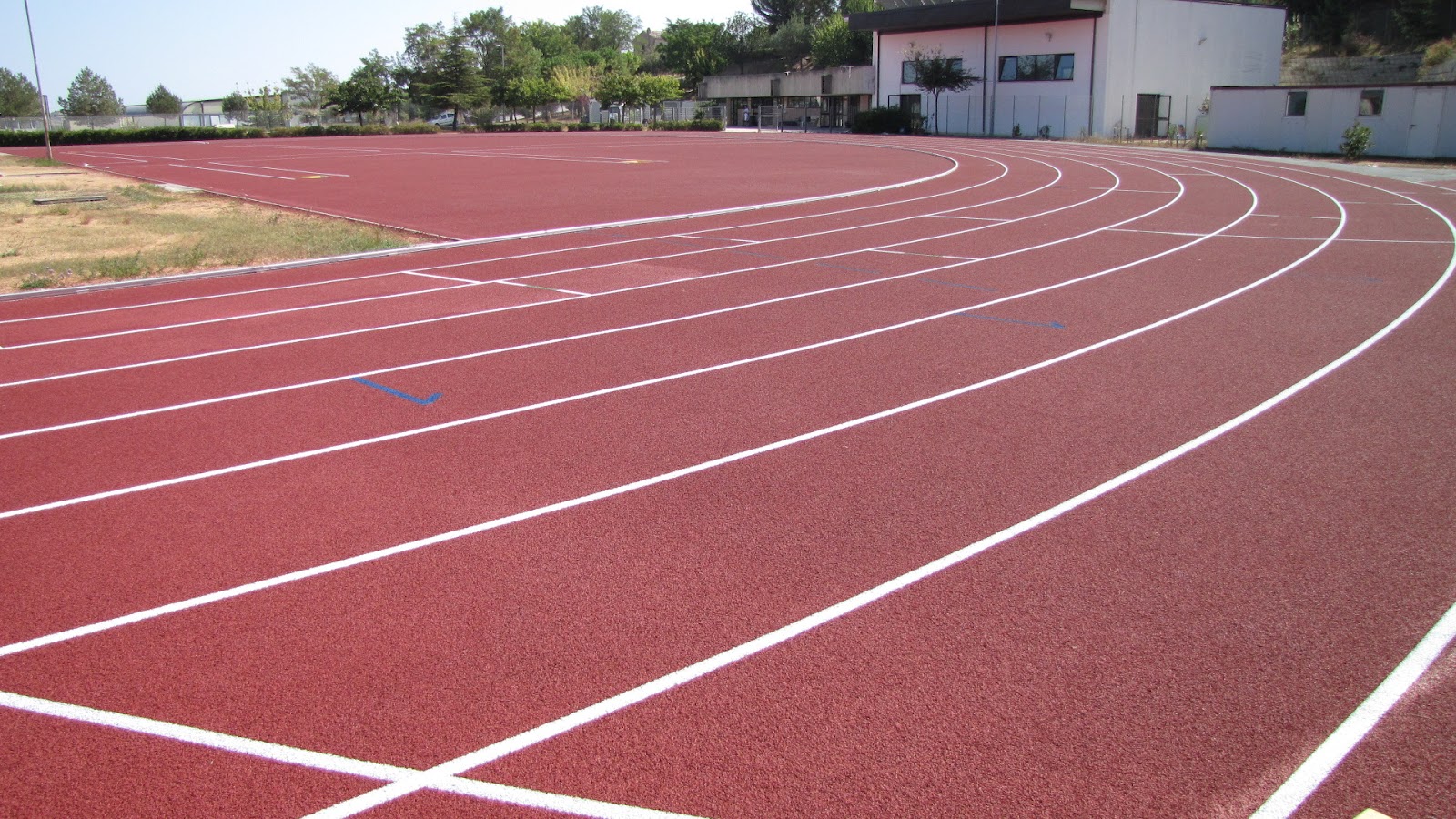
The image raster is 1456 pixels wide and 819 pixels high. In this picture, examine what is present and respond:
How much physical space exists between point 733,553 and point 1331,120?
40.1 metres

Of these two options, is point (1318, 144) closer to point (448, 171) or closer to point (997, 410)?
point (448, 171)

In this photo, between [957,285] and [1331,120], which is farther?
[1331,120]

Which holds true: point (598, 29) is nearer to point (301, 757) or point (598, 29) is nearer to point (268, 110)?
point (268, 110)

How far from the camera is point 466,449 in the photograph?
728 cm

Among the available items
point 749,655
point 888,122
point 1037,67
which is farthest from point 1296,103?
point 749,655

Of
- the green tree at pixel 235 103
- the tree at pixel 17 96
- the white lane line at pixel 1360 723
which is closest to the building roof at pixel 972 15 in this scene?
the white lane line at pixel 1360 723

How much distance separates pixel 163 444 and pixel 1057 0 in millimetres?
50856

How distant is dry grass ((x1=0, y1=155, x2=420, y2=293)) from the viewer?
15.5 meters

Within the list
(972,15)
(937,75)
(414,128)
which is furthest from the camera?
(414,128)

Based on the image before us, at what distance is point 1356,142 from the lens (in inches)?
1329

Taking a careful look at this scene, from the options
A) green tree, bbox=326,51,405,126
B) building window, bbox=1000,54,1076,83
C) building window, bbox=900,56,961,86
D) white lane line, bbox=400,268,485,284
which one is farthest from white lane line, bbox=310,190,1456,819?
green tree, bbox=326,51,405,126

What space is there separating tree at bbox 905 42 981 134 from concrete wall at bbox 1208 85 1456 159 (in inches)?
693

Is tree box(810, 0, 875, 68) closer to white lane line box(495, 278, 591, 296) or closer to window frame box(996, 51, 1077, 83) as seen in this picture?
window frame box(996, 51, 1077, 83)

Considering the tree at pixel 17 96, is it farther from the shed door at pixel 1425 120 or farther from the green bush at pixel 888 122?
the shed door at pixel 1425 120
